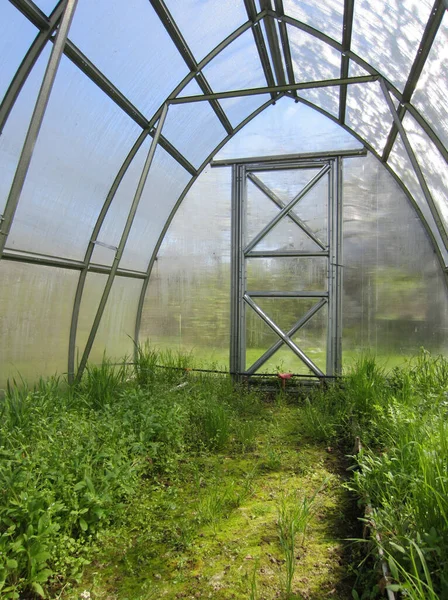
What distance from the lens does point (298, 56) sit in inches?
226

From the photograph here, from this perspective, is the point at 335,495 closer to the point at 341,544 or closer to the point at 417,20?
the point at 341,544

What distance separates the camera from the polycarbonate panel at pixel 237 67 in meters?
5.24

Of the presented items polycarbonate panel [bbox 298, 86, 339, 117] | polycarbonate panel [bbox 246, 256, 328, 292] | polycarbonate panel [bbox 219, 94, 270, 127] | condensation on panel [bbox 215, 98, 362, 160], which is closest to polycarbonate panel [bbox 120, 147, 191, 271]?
condensation on panel [bbox 215, 98, 362, 160]

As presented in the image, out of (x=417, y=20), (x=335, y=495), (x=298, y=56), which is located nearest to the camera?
(x=335, y=495)

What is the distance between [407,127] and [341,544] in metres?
4.93

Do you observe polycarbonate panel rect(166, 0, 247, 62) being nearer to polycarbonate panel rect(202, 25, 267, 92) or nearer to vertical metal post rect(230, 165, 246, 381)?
polycarbonate panel rect(202, 25, 267, 92)

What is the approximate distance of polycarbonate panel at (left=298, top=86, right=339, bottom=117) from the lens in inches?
233

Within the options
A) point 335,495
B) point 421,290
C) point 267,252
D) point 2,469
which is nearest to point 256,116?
point 267,252

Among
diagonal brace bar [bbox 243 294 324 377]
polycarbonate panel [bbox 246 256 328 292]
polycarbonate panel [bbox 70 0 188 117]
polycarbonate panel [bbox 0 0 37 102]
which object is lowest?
diagonal brace bar [bbox 243 294 324 377]

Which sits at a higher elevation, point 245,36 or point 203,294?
point 245,36

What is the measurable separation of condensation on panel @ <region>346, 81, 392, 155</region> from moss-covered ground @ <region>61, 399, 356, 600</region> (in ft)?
14.9

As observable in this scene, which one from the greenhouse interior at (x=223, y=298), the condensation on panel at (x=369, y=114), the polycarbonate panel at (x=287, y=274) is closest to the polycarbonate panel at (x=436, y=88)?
the greenhouse interior at (x=223, y=298)

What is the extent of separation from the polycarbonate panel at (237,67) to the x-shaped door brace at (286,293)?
1.34 metres

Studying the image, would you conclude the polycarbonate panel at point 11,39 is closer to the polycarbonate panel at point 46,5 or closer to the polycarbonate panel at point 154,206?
the polycarbonate panel at point 46,5
